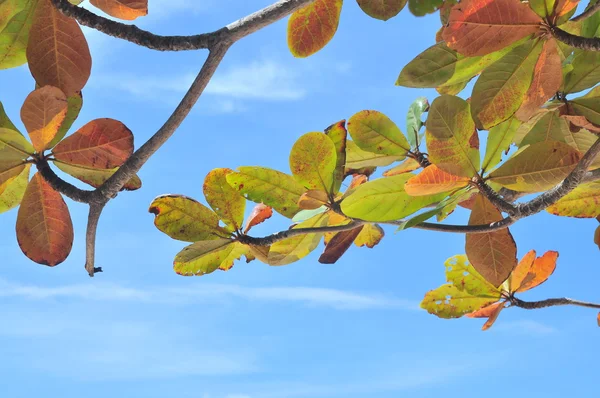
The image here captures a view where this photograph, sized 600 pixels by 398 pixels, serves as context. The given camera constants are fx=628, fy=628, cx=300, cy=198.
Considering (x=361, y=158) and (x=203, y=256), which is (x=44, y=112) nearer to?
(x=203, y=256)

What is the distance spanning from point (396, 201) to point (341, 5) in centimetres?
65

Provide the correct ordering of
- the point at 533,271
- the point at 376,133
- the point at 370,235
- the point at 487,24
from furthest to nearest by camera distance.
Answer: the point at 370,235 < the point at 533,271 < the point at 376,133 < the point at 487,24

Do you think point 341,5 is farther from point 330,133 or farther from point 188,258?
point 188,258

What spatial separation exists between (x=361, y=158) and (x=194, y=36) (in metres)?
0.54

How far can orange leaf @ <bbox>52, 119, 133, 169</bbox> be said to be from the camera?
125 cm

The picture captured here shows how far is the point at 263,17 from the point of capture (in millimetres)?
1259

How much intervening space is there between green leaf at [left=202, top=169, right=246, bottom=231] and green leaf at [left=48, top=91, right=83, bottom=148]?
0.34 m

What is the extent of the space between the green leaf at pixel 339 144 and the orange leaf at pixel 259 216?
23 cm

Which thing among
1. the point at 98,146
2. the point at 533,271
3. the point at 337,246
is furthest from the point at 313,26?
the point at 533,271

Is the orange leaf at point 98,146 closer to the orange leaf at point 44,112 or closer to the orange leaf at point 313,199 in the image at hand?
the orange leaf at point 44,112

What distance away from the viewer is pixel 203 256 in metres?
1.55

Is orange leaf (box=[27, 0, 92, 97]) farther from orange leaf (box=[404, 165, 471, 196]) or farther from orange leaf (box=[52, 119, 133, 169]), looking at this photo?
orange leaf (box=[404, 165, 471, 196])

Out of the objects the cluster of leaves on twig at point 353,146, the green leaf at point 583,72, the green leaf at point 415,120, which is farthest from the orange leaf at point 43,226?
the green leaf at point 583,72

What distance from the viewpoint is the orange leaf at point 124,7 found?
1.28m
